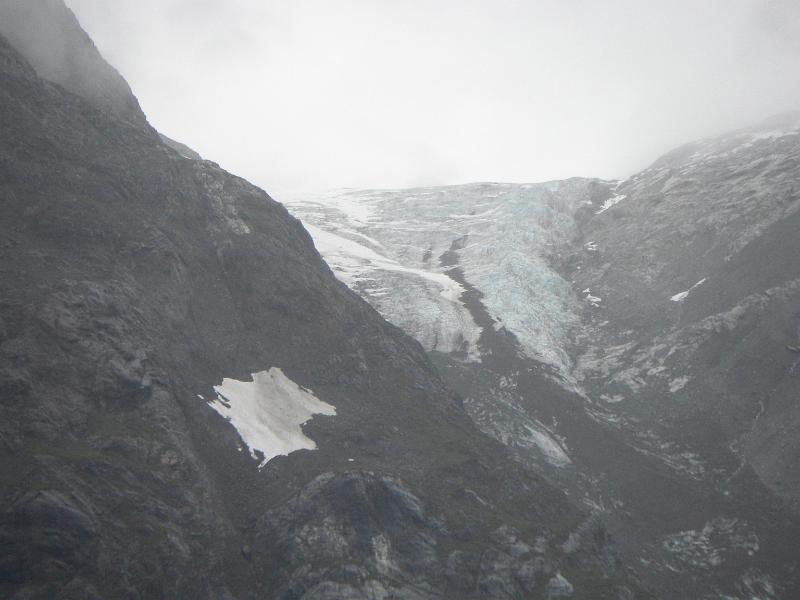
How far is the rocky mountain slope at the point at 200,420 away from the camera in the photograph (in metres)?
25.8

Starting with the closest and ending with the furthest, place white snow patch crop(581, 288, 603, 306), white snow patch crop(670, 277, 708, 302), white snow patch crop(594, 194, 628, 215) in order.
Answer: white snow patch crop(670, 277, 708, 302) < white snow patch crop(581, 288, 603, 306) < white snow patch crop(594, 194, 628, 215)

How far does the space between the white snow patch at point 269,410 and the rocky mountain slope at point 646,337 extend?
20.1m

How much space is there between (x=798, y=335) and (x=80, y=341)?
5777cm

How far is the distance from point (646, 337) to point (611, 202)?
173 feet

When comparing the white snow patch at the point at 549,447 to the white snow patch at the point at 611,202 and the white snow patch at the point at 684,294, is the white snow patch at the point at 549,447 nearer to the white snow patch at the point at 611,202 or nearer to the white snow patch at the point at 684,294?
the white snow patch at the point at 684,294

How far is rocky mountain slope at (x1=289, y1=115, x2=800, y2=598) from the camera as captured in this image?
45844 millimetres

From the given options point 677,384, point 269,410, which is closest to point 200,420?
point 269,410

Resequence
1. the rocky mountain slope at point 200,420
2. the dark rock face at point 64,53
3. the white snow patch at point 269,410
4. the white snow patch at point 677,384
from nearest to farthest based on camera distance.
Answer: the rocky mountain slope at point 200,420
the white snow patch at point 269,410
the dark rock face at point 64,53
the white snow patch at point 677,384

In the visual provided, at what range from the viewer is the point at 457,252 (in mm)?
103188

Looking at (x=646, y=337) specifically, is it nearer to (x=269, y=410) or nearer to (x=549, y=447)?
(x=549, y=447)

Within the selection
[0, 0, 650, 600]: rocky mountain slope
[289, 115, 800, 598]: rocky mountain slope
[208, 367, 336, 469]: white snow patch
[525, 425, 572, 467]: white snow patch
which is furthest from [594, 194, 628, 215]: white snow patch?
[208, 367, 336, 469]: white snow patch

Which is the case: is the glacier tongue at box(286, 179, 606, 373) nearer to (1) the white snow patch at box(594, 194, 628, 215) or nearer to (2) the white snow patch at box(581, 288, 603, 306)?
(2) the white snow patch at box(581, 288, 603, 306)

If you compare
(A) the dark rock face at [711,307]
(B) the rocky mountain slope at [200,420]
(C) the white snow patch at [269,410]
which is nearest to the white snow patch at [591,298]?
(A) the dark rock face at [711,307]

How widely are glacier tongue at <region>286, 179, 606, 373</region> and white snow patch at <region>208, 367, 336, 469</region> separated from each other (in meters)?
31.4
